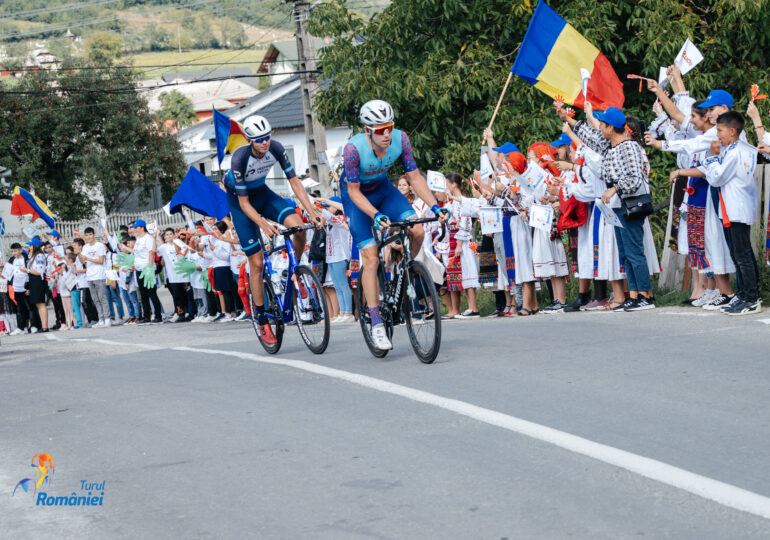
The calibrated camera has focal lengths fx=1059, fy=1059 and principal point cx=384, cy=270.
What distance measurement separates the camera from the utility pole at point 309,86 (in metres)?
28.6

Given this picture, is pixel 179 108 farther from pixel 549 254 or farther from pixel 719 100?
pixel 719 100

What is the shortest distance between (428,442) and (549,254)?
796 centimetres

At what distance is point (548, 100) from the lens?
1994 cm

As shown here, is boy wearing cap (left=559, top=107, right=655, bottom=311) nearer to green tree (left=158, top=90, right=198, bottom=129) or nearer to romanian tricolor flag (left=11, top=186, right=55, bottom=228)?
romanian tricolor flag (left=11, top=186, right=55, bottom=228)

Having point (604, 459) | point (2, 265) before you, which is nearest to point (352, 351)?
point (604, 459)

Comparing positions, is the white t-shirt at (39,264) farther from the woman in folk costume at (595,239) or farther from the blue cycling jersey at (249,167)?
the blue cycling jersey at (249,167)

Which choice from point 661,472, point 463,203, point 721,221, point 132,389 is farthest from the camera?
point 463,203

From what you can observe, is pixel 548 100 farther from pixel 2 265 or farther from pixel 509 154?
pixel 2 265

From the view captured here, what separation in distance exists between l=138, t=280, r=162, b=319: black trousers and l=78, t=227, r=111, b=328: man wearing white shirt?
1.46 metres

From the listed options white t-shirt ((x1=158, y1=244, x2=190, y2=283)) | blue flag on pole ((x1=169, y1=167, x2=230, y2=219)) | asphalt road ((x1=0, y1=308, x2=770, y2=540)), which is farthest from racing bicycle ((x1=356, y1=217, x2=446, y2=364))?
white t-shirt ((x1=158, y1=244, x2=190, y2=283))

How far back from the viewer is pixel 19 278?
27.2m

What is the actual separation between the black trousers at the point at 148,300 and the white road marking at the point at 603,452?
15.3m

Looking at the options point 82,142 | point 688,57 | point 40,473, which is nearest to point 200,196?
point 688,57

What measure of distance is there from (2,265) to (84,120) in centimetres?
2735
